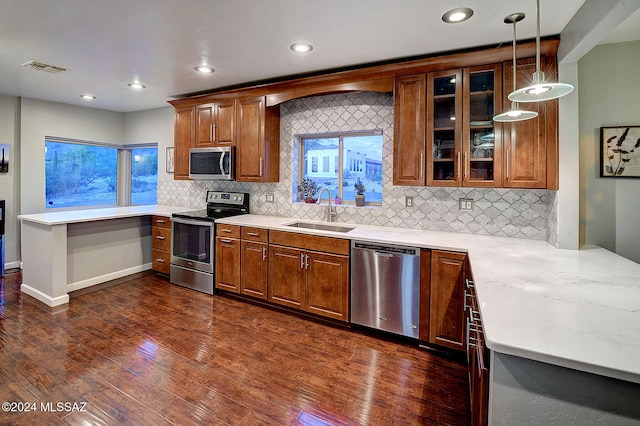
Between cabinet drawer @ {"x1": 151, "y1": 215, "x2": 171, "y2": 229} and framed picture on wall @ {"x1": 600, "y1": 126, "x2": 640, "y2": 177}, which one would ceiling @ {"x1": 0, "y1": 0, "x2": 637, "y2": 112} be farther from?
cabinet drawer @ {"x1": 151, "y1": 215, "x2": 171, "y2": 229}

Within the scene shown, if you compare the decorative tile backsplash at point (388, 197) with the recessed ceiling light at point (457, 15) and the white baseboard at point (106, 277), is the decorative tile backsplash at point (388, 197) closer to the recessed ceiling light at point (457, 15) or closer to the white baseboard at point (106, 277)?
the recessed ceiling light at point (457, 15)

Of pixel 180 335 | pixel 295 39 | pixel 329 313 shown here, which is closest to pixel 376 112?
pixel 295 39

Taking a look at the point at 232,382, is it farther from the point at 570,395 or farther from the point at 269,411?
the point at 570,395

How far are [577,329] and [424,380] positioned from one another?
1.38m

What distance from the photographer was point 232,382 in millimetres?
2193

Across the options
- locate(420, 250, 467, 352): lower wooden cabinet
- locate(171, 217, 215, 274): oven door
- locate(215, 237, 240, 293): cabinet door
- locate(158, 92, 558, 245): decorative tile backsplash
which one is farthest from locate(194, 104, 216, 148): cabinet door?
locate(420, 250, 467, 352): lower wooden cabinet

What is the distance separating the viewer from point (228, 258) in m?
3.70

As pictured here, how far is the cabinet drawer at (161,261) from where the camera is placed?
4340 millimetres

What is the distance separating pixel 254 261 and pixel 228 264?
404mm

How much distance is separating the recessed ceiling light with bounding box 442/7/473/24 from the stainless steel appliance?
9.99 ft

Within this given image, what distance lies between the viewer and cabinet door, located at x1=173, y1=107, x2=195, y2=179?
4352 millimetres

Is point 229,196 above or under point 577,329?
above

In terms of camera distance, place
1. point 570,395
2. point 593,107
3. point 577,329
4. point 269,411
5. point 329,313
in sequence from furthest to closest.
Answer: point 329,313 < point 593,107 < point 269,411 < point 577,329 < point 570,395

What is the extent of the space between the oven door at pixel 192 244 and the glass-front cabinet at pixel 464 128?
264 cm
